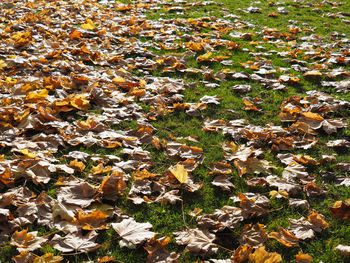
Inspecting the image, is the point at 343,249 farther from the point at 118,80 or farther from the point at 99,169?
the point at 118,80

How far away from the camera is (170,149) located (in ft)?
10.3

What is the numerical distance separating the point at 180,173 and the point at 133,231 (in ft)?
2.29

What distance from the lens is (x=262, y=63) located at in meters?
5.23

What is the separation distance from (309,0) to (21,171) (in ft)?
34.0

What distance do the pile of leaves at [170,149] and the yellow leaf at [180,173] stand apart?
0.03 feet

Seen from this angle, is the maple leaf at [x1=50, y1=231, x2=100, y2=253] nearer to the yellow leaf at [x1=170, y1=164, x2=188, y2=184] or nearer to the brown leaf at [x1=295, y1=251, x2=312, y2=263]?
the yellow leaf at [x1=170, y1=164, x2=188, y2=184]

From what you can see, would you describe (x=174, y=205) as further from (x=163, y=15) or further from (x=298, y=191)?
(x=163, y=15)

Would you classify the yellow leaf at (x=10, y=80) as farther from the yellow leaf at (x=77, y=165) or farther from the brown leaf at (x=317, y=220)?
the brown leaf at (x=317, y=220)

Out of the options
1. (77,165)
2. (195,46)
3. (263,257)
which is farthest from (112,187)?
(195,46)

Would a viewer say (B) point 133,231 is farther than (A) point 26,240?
Yes

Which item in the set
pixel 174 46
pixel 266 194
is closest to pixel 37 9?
A: pixel 174 46

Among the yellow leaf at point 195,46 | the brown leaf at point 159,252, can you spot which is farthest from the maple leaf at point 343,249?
the yellow leaf at point 195,46

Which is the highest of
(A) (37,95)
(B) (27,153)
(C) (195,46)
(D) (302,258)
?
(C) (195,46)

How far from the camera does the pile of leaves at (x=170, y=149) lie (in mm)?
2164
